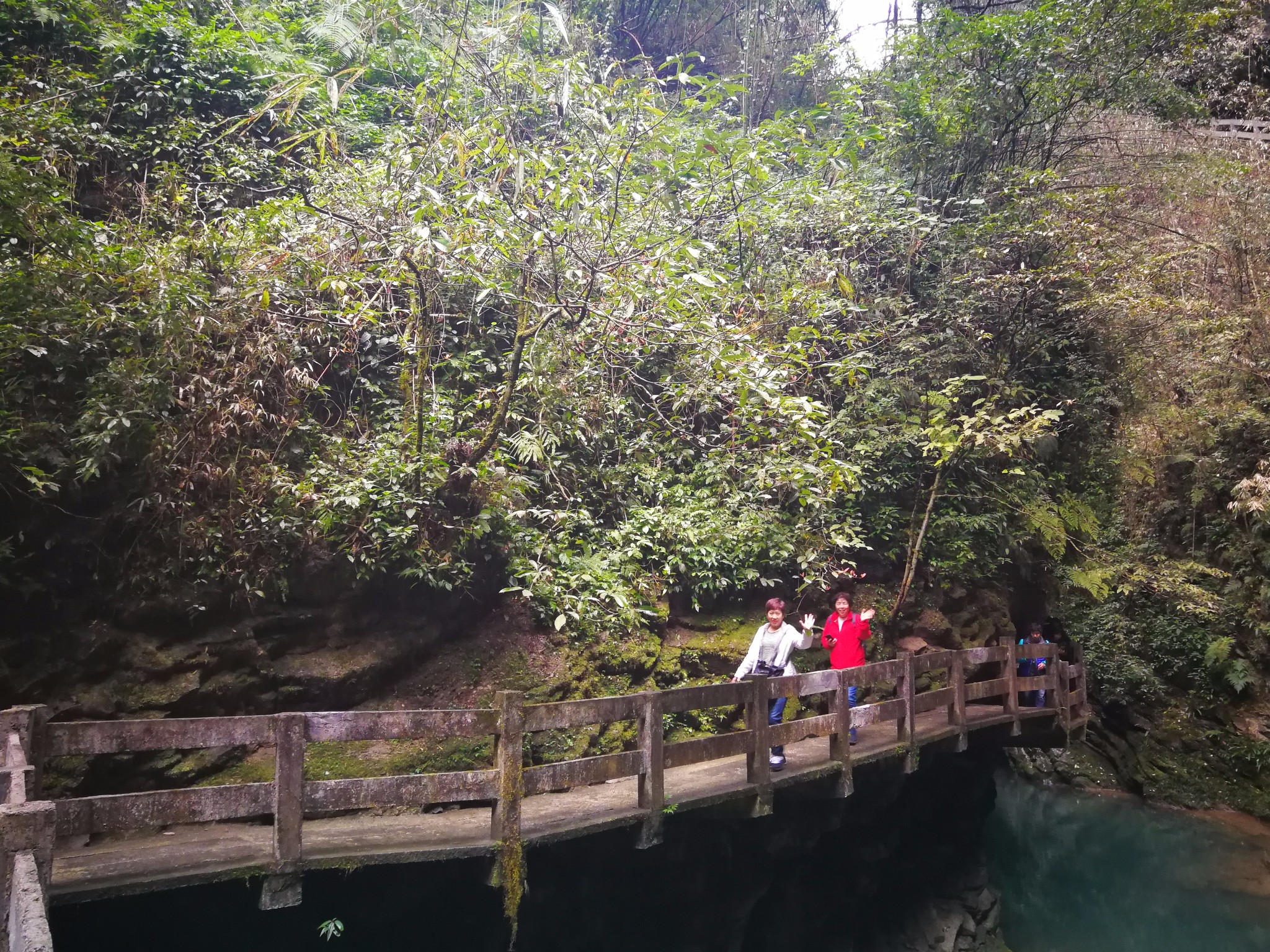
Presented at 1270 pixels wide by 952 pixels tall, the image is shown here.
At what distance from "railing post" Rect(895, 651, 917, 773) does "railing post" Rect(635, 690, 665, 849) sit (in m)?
3.71

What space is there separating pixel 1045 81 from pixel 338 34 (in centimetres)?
1018

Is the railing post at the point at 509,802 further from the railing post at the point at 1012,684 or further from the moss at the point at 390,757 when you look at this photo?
the railing post at the point at 1012,684

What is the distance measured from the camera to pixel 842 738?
287 inches

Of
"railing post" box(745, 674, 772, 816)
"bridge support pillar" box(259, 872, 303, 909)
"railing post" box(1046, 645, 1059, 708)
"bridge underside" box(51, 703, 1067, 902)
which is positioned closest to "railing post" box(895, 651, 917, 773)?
"bridge underside" box(51, 703, 1067, 902)

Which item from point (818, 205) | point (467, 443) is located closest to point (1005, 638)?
point (818, 205)

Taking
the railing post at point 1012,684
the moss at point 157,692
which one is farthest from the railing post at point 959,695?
the moss at point 157,692

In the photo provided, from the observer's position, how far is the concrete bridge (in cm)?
385

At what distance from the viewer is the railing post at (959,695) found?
9070mm

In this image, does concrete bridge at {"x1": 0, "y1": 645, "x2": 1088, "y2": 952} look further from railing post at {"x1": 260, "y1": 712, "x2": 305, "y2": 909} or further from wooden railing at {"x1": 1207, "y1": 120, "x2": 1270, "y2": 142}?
wooden railing at {"x1": 1207, "y1": 120, "x2": 1270, "y2": 142}

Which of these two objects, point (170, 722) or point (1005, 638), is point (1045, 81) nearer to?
point (1005, 638)

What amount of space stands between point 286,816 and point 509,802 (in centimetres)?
131

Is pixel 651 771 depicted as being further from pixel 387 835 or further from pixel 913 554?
pixel 913 554

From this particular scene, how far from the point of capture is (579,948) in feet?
22.4

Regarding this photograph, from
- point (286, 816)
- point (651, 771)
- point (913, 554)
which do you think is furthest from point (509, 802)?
point (913, 554)
